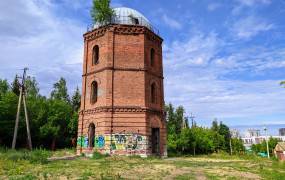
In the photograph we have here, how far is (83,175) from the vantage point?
12.6 meters

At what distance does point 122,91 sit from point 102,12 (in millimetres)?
6793

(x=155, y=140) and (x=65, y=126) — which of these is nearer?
(x=155, y=140)

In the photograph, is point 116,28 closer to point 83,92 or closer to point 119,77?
point 119,77

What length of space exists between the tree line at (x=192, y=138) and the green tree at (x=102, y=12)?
61.6ft

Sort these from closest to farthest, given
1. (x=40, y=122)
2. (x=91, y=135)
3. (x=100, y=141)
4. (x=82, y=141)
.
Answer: (x=100, y=141)
(x=91, y=135)
(x=82, y=141)
(x=40, y=122)

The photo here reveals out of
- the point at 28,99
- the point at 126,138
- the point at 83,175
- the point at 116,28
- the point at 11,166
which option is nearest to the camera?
the point at 83,175

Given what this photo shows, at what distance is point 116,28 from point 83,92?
6.12 meters

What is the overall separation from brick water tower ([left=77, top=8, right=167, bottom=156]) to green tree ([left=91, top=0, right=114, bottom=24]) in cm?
59

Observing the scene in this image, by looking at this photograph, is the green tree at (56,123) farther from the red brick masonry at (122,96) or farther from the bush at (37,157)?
the bush at (37,157)

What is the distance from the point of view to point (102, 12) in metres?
24.3

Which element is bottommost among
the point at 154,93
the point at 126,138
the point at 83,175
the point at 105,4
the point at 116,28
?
the point at 83,175

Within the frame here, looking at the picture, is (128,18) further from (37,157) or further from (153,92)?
(37,157)

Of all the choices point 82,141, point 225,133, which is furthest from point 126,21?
point 225,133

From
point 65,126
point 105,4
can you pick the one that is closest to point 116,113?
point 105,4
